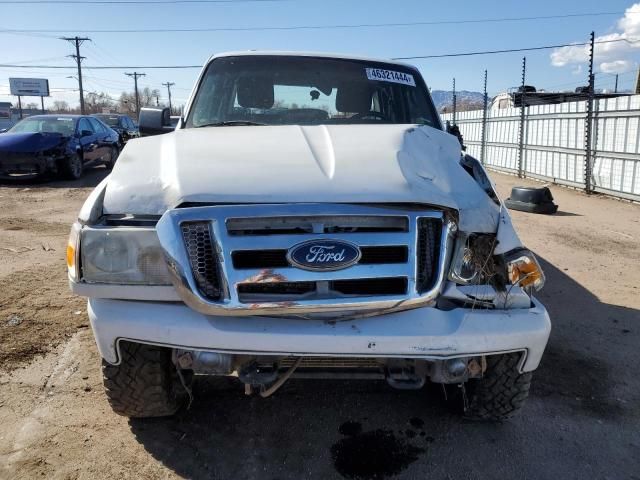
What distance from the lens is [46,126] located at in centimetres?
1299

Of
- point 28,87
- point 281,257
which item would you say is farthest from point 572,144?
point 28,87

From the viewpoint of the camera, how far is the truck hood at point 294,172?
2.21 metres

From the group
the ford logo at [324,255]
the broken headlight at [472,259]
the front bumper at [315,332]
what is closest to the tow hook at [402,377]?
the front bumper at [315,332]

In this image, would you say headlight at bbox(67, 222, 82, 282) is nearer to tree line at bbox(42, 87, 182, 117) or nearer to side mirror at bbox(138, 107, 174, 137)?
side mirror at bbox(138, 107, 174, 137)

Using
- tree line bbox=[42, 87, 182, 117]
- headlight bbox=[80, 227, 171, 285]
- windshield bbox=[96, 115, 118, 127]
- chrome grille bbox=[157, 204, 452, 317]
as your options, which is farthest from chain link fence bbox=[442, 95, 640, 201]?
tree line bbox=[42, 87, 182, 117]

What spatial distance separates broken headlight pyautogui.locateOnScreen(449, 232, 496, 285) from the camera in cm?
234

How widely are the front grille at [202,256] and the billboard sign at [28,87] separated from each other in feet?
258

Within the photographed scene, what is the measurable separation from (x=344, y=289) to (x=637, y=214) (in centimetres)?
967

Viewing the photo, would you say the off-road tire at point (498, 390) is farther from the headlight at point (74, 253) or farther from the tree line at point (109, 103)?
the tree line at point (109, 103)

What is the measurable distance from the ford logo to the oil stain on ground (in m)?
1.04

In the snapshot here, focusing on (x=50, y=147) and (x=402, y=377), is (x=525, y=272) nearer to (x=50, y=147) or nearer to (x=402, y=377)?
(x=402, y=377)

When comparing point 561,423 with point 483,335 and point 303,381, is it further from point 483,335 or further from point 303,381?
point 303,381

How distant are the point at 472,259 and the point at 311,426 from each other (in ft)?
4.12

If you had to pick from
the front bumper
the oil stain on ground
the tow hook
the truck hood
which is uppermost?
the truck hood
